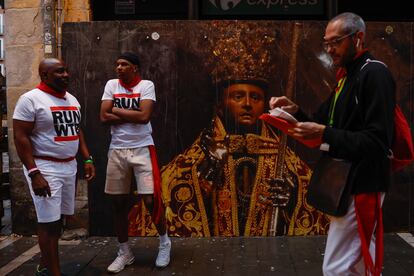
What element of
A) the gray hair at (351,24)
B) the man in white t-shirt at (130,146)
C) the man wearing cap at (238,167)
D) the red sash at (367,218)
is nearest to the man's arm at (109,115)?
the man in white t-shirt at (130,146)

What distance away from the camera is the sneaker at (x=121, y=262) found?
4871mm

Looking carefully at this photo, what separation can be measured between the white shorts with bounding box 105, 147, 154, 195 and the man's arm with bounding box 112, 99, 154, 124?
31 cm

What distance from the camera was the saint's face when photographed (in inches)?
231

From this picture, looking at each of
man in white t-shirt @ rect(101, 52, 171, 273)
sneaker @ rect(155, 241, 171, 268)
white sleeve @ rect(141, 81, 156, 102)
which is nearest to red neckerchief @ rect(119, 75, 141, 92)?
man in white t-shirt @ rect(101, 52, 171, 273)

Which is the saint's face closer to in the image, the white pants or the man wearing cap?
the man wearing cap

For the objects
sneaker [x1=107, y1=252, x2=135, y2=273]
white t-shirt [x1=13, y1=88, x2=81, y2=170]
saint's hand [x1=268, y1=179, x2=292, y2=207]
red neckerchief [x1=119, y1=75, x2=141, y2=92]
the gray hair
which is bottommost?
sneaker [x1=107, y1=252, x2=135, y2=273]

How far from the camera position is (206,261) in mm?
5152

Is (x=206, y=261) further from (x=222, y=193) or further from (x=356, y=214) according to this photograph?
(x=356, y=214)

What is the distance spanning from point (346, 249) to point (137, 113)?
8.44 feet

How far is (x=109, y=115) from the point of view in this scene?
4.88 meters

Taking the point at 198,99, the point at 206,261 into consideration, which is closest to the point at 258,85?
the point at 198,99

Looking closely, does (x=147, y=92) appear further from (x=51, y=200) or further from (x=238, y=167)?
(x=238, y=167)

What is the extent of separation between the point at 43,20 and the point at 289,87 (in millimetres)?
3077

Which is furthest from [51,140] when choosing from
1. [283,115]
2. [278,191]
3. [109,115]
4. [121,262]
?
[278,191]
